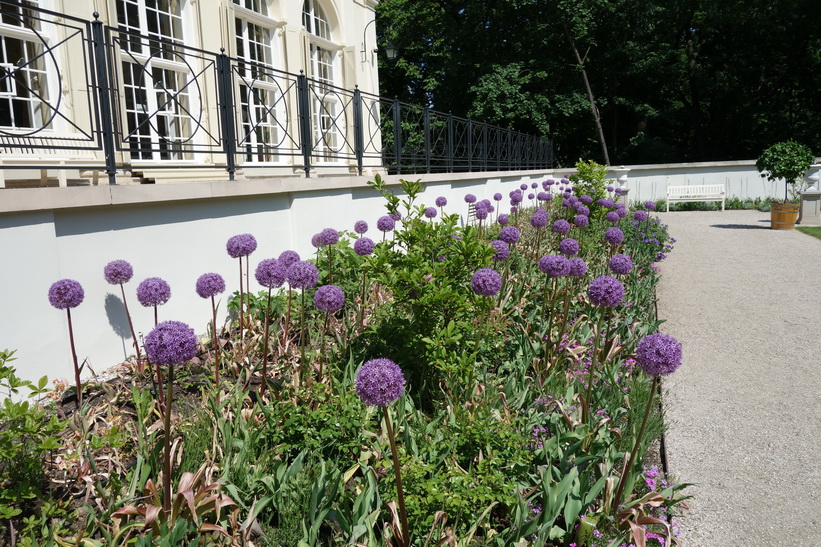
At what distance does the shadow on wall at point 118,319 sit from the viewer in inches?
140

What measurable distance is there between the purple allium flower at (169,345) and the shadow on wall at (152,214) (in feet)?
6.08

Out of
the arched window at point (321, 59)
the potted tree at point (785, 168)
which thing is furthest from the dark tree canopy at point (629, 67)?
the arched window at point (321, 59)

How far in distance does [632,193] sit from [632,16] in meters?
9.53

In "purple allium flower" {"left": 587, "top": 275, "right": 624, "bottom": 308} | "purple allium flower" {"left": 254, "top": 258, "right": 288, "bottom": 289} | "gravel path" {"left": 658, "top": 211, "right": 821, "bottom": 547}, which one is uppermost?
"purple allium flower" {"left": 254, "top": 258, "right": 288, "bottom": 289}

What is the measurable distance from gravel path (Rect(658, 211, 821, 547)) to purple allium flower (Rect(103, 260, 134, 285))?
3285 mm

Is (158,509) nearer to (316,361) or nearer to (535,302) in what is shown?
(316,361)

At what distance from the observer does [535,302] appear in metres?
4.82

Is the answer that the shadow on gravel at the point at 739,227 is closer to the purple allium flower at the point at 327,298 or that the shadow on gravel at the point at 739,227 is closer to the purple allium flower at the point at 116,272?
the purple allium flower at the point at 327,298

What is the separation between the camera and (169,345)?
71.7 inches

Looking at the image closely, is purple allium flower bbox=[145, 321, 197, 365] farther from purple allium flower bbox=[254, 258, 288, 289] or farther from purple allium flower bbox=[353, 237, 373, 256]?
purple allium flower bbox=[353, 237, 373, 256]

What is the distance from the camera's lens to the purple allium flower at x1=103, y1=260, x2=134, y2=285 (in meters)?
3.27

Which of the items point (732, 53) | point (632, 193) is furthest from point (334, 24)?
point (732, 53)

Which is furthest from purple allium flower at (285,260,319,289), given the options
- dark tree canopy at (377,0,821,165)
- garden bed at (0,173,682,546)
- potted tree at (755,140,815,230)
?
dark tree canopy at (377,0,821,165)

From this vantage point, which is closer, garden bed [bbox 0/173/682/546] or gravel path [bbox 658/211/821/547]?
garden bed [bbox 0/173/682/546]
